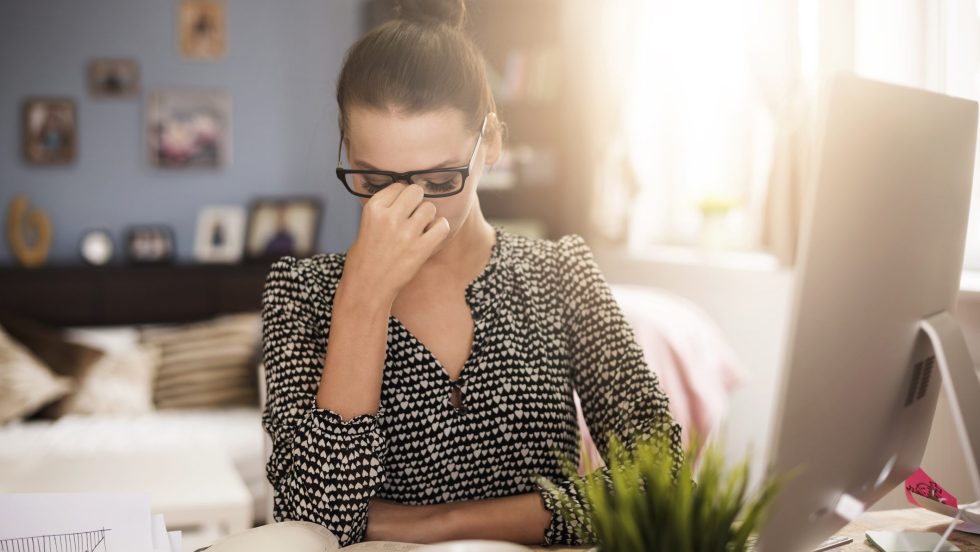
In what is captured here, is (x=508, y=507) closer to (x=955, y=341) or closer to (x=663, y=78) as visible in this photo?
(x=955, y=341)

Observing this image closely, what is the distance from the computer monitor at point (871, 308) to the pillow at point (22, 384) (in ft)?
10.2

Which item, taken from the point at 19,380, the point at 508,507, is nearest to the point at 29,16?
the point at 19,380

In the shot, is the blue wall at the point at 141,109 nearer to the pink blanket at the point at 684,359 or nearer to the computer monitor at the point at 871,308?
the pink blanket at the point at 684,359

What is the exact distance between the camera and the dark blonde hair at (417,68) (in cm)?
113

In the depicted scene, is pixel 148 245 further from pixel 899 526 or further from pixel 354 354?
pixel 899 526

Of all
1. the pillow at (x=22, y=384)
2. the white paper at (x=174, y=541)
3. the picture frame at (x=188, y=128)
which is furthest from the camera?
the picture frame at (x=188, y=128)

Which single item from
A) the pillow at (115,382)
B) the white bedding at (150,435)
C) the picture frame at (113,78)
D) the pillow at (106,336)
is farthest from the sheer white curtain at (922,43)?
the picture frame at (113,78)

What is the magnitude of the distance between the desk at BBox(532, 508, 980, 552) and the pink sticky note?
27mm

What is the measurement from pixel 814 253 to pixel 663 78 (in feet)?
10.7

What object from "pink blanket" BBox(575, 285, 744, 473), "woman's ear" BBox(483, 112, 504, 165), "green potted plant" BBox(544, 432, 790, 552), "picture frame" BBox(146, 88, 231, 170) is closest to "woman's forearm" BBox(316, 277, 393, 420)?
"woman's ear" BBox(483, 112, 504, 165)

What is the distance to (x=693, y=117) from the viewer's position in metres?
3.58

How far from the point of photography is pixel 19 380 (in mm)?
3160

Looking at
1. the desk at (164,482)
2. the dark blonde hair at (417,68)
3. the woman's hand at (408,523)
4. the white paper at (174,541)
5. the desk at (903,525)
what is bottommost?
the desk at (164,482)

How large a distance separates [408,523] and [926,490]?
639mm
